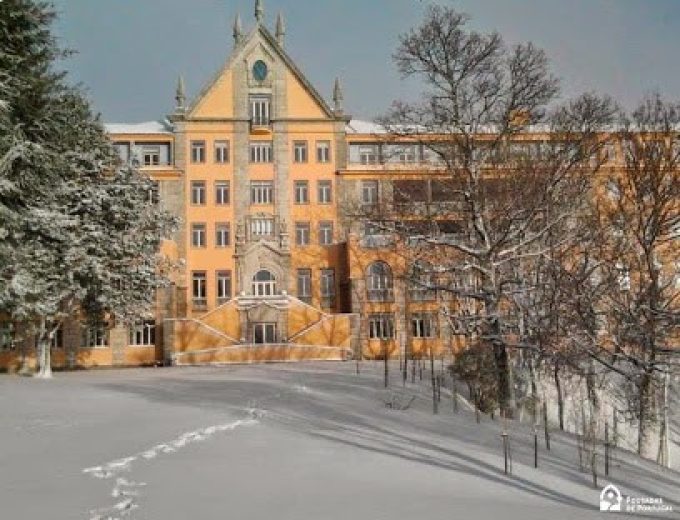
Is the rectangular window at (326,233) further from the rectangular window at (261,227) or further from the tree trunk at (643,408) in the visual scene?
the tree trunk at (643,408)

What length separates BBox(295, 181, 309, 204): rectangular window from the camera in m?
48.8

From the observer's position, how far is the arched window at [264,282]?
154ft

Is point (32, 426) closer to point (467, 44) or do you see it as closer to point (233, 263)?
point (467, 44)

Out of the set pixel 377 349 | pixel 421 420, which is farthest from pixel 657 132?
pixel 377 349

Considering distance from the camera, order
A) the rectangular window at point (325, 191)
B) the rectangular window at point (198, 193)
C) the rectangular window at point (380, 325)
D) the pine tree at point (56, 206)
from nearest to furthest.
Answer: the pine tree at point (56, 206)
the rectangular window at point (380, 325)
the rectangular window at point (198, 193)
the rectangular window at point (325, 191)

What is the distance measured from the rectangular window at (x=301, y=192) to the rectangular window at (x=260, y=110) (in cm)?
446

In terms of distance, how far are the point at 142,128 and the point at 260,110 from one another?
8.35m

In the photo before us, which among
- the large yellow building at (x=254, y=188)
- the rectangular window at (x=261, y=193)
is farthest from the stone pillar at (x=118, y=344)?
the rectangular window at (x=261, y=193)

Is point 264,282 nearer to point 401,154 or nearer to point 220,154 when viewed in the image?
point 220,154

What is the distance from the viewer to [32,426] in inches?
575

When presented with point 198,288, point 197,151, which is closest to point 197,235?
point 198,288

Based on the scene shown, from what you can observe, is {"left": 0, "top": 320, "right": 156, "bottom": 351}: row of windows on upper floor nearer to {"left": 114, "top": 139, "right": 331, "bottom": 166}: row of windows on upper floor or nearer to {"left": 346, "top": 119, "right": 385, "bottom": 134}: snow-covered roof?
{"left": 114, "top": 139, "right": 331, "bottom": 166}: row of windows on upper floor

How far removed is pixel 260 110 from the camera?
161ft

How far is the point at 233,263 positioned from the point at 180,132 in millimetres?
9098
